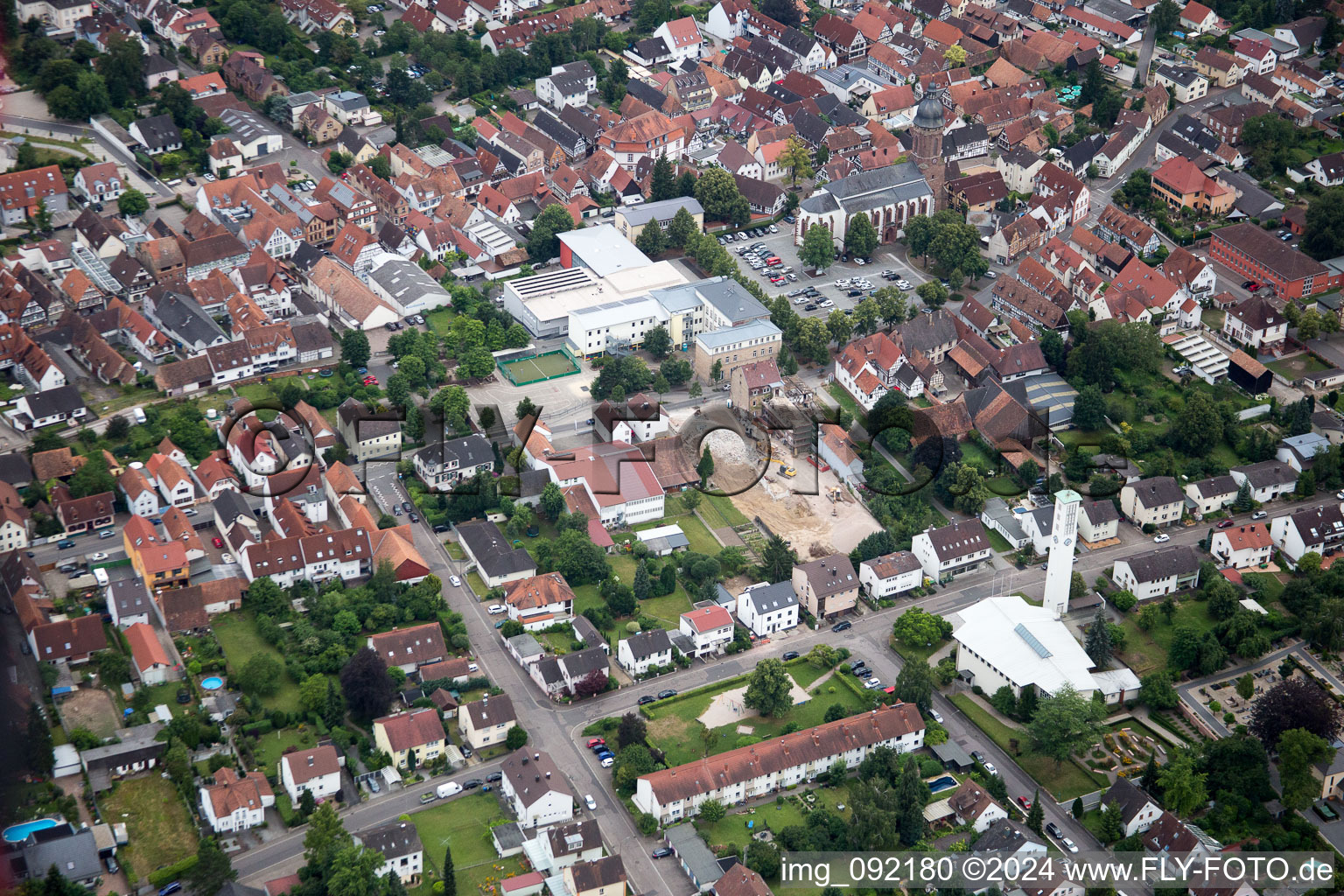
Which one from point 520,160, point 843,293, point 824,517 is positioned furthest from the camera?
point 520,160

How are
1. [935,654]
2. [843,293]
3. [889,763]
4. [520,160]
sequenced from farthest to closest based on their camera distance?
[520,160]
[843,293]
[935,654]
[889,763]

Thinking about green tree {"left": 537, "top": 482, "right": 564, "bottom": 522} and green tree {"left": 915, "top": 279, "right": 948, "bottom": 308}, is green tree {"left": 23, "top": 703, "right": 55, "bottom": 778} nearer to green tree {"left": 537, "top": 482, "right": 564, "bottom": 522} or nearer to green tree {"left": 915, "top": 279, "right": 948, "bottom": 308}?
green tree {"left": 537, "top": 482, "right": 564, "bottom": 522}

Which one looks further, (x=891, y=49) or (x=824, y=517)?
(x=891, y=49)

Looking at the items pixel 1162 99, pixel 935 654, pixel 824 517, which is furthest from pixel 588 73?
pixel 935 654

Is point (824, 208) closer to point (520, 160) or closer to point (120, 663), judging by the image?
point (520, 160)

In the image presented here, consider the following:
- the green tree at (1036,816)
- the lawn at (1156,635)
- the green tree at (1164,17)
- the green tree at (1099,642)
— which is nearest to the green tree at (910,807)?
the green tree at (1036,816)

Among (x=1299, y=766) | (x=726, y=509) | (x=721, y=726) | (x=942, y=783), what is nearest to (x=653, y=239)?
(x=726, y=509)
